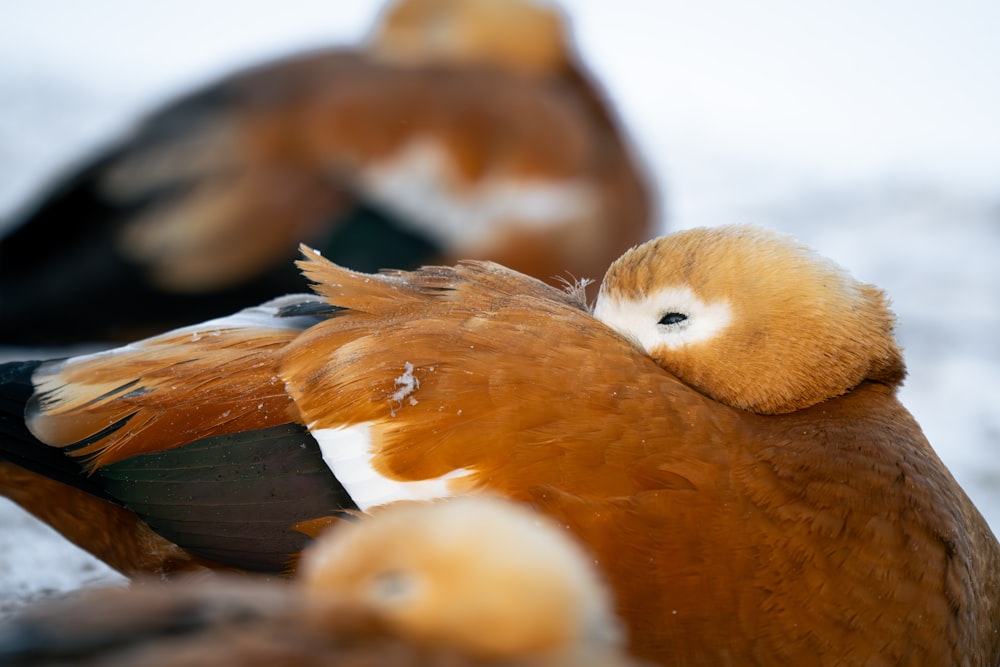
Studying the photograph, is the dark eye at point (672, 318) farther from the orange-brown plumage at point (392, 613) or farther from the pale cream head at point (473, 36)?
the pale cream head at point (473, 36)

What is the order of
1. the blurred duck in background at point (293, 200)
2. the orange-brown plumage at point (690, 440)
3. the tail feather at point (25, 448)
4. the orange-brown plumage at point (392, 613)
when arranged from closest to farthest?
the orange-brown plumage at point (392, 613) → the orange-brown plumage at point (690, 440) → the tail feather at point (25, 448) → the blurred duck in background at point (293, 200)

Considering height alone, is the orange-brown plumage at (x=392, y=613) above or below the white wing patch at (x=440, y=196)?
below

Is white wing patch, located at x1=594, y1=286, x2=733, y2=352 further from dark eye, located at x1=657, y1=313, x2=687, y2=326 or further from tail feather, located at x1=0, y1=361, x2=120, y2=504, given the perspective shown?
tail feather, located at x1=0, y1=361, x2=120, y2=504

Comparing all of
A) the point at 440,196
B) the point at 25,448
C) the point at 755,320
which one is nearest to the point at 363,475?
the point at 25,448

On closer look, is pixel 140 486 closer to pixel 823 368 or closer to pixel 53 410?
pixel 53 410

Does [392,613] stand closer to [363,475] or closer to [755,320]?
[363,475]

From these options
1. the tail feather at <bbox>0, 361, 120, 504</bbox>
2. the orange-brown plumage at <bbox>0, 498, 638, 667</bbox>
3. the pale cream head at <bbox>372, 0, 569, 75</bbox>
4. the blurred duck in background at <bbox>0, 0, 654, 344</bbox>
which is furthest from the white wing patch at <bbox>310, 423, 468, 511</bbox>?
the pale cream head at <bbox>372, 0, 569, 75</bbox>

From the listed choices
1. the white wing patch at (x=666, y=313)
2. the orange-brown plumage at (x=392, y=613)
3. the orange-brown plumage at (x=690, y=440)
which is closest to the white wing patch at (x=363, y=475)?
the orange-brown plumage at (x=690, y=440)
